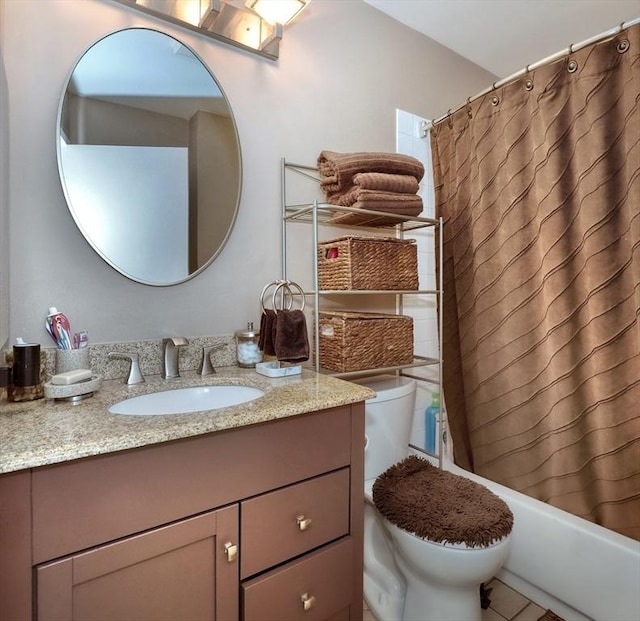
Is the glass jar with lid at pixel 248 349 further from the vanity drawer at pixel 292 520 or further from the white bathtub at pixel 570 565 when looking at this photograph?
the white bathtub at pixel 570 565

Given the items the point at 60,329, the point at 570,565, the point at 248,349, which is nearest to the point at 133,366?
the point at 60,329

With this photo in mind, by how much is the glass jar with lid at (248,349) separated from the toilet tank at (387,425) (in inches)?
17.3

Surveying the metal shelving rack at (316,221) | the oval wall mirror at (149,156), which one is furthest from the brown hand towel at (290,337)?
the oval wall mirror at (149,156)

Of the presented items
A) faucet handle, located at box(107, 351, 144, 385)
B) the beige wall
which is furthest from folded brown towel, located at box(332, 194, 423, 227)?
faucet handle, located at box(107, 351, 144, 385)

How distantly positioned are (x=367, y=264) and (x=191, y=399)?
76 cm

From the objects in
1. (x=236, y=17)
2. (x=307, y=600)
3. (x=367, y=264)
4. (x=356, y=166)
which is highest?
(x=236, y=17)

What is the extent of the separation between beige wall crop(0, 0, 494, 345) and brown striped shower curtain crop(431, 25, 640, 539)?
0.44 m

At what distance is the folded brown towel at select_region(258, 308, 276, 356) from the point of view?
129 cm

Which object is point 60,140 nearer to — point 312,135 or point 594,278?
point 312,135

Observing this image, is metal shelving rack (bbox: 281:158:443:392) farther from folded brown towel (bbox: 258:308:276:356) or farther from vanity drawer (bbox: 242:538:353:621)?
vanity drawer (bbox: 242:538:353:621)

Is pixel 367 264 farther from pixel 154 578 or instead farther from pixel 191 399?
pixel 154 578

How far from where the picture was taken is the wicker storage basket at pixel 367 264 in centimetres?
144

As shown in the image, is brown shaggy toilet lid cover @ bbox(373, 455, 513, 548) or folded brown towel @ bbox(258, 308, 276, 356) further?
folded brown towel @ bbox(258, 308, 276, 356)

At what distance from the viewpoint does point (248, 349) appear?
136 cm
